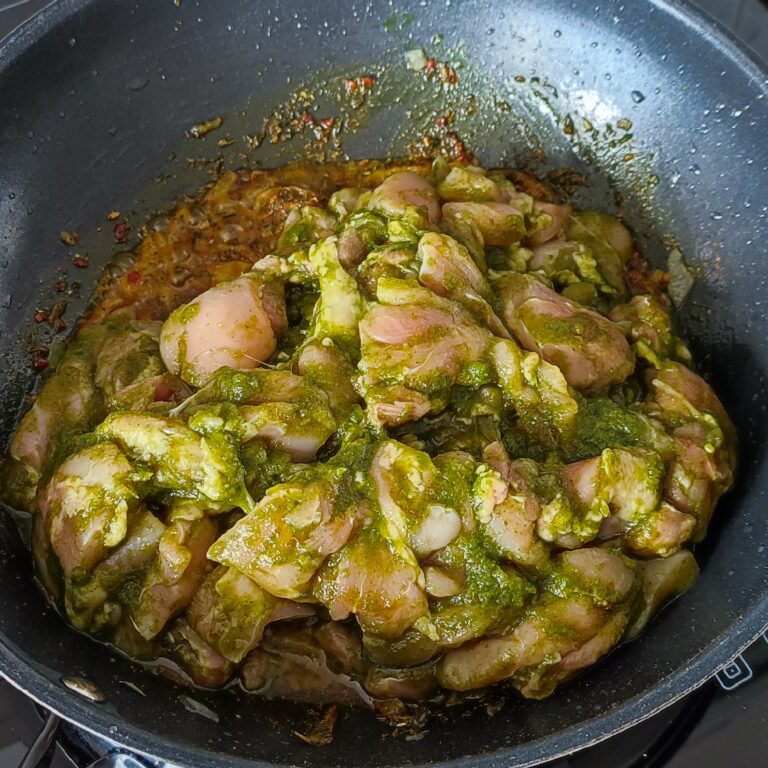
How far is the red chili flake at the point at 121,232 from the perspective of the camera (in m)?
2.70

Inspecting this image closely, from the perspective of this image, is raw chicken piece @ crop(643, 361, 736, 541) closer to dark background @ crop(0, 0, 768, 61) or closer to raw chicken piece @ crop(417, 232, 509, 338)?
raw chicken piece @ crop(417, 232, 509, 338)

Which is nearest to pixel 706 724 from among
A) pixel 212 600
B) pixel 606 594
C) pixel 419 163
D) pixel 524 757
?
pixel 606 594

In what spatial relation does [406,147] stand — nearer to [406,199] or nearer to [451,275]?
[406,199]

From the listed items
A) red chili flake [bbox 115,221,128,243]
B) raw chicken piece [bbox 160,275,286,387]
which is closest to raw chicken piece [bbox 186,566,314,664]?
raw chicken piece [bbox 160,275,286,387]

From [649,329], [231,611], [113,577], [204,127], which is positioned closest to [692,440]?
[649,329]

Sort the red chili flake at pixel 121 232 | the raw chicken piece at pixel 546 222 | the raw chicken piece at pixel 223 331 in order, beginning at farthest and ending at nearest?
the red chili flake at pixel 121 232, the raw chicken piece at pixel 546 222, the raw chicken piece at pixel 223 331

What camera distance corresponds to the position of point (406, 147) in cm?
293

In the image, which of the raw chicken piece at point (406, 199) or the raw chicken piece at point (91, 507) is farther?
the raw chicken piece at point (406, 199)

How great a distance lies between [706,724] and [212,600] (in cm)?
150

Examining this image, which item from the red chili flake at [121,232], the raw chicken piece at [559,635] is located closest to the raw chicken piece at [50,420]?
the red chili flake at [121,232]

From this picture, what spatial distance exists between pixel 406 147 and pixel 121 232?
113 cm

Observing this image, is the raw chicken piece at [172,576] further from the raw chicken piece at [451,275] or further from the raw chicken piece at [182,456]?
the raw chicken piece at [451,275]

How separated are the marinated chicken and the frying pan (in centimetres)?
11

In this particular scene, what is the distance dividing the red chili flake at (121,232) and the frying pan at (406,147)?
0.18ft
